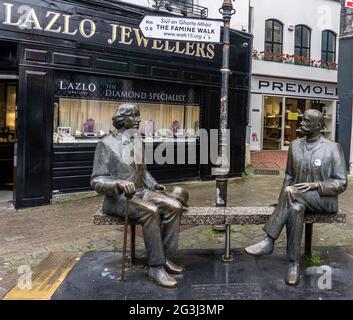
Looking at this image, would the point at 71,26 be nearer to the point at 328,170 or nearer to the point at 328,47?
the point at 328,170

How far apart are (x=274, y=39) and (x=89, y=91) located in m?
11.1

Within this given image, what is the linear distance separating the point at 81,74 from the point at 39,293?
5.34 meters

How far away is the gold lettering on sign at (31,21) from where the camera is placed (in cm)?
713

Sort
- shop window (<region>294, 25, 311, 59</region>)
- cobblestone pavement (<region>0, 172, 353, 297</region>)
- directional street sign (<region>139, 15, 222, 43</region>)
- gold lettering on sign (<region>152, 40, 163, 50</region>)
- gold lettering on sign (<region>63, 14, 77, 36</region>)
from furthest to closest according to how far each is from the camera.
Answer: shop window (<region>294, 25, 311, 59</region>) < gold lettering on sign (<region>152, 40, 163, 50</region>) < gold lettering on sign (<region>63, 14, 77, 36</region>) < directional street sign (<region>139, 15, 222, 43</region>) < cobblestone pavement (<region>0, 172, 353, 297</region>)

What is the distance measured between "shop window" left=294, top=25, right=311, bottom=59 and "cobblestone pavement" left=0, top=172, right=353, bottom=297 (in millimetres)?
11359

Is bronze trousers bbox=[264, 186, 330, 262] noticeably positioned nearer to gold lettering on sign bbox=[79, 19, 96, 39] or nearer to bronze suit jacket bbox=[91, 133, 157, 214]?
bronze suit jacket bbox=[91, 133, 157, 214]

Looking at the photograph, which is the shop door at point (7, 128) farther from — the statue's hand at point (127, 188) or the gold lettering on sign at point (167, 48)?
the statue's hand at point (127, 188)

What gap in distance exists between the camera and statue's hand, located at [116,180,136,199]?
149 inches

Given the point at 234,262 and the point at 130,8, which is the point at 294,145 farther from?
the point at 130,8

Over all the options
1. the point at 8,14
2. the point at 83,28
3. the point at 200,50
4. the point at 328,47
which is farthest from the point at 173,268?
the point at 328,47

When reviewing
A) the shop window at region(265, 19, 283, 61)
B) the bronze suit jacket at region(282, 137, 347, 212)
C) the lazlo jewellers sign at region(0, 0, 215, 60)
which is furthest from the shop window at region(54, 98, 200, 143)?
the shop window at region(265, 19, 283, 61)

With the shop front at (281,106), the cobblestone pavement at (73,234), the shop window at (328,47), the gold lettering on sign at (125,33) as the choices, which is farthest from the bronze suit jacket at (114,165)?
the shop window at (328,47)

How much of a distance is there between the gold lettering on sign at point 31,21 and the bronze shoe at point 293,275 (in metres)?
6.02

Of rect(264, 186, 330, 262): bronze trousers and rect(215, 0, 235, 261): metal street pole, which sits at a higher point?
rect(215, 0, 235, 261): metal street pole
